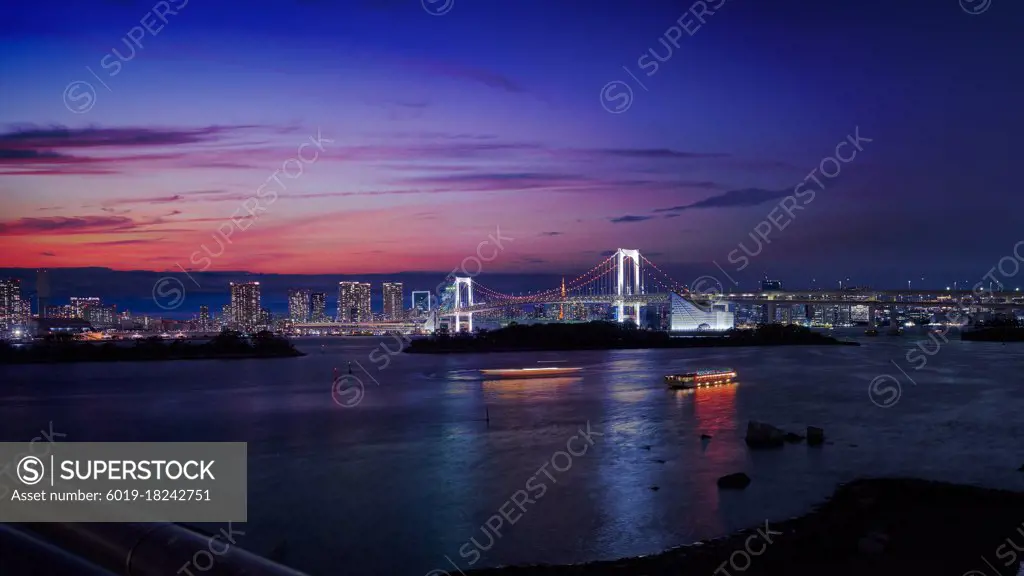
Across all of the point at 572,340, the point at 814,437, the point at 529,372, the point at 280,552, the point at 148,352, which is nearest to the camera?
the point at 280,552

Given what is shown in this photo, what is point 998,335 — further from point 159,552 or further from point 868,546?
point 159,552

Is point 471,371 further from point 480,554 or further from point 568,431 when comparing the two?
point 480,554

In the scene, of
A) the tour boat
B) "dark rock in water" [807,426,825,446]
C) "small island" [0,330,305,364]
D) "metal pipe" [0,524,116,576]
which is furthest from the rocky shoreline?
"small island" [0,330,305,364]

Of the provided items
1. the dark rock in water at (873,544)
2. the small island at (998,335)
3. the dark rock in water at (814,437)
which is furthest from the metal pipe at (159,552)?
the small island at (998,335)

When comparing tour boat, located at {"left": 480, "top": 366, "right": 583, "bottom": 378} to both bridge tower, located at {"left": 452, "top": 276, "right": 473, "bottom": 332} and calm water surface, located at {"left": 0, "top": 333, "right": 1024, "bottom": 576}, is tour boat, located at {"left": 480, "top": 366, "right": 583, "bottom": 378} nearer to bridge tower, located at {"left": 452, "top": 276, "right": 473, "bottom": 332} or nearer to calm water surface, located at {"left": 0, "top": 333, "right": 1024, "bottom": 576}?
calm water surface, located at {"left": 0, "top": 333, "right": 1024, "bottom": 576}

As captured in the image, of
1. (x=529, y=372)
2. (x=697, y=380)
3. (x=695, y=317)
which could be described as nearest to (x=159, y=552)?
(x=697, y=380)

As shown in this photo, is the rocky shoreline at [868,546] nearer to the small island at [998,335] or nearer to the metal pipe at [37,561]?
the metal pipe at [37,561]
